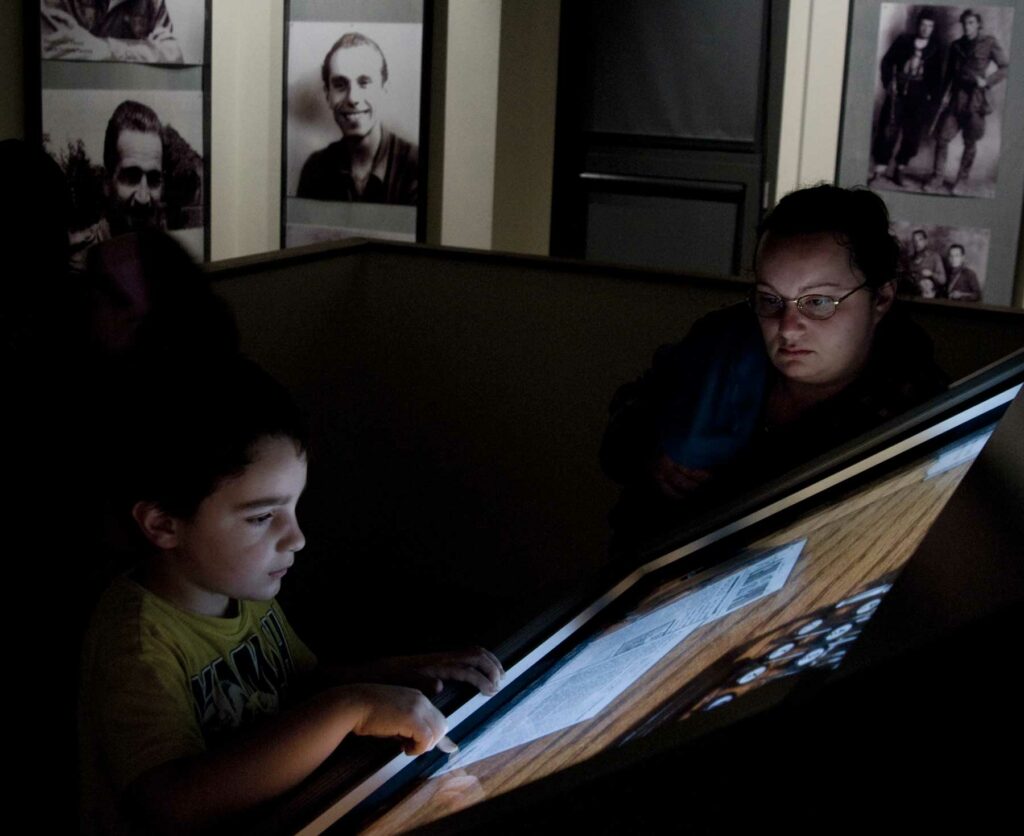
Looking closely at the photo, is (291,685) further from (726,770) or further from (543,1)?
(543,1)

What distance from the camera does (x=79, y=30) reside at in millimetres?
4172

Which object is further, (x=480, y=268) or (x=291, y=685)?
(x=480, y=268)

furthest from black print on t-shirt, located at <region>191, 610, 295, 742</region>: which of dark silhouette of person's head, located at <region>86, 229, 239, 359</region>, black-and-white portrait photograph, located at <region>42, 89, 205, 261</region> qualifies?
black-and-white portrait photograph, located at <region>42, 89, 205, 261</region>

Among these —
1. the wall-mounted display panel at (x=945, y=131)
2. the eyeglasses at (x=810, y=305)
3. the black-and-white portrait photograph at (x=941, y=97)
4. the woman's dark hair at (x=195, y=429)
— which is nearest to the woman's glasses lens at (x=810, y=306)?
the eyeglasses at (x=810, y=305)

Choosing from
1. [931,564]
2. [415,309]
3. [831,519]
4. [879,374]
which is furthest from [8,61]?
[931,564]

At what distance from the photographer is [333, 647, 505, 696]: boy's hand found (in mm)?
1003

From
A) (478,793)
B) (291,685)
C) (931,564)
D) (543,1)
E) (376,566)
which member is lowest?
(376,566)

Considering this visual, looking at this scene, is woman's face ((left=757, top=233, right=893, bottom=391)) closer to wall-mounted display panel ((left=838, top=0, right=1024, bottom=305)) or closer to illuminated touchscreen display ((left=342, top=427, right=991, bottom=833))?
illuminated touchscreen display ((left=342, top=427, right=991, bottom=833))

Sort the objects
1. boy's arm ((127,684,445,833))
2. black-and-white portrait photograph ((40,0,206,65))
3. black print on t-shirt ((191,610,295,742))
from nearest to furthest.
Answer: boy's arm ((127,684,445,833)) < black print on t-shirt ((191,610,295,742)) < black-and-white portrait photograph ((40,0,206,65))

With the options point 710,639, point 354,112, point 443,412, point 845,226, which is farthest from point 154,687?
point 354,112

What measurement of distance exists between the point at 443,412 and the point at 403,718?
2852 millimetres

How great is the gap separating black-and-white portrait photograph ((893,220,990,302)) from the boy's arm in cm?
435

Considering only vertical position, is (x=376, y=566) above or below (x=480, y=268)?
below

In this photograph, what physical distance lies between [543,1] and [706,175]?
3.61 ft
